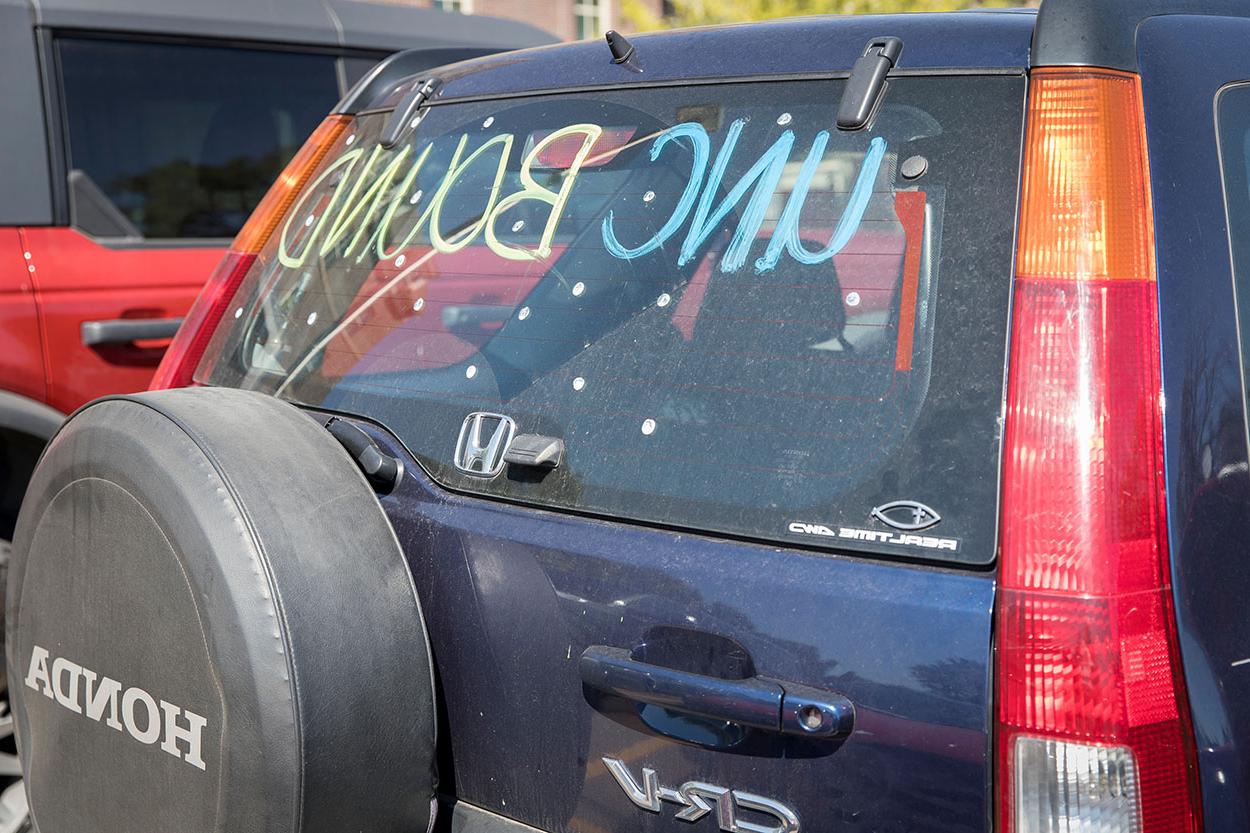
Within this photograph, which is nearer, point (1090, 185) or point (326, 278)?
point (1090, 185)

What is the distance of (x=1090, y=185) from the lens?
1.42m

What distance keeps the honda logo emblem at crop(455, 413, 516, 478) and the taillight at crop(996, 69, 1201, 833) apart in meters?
0.74

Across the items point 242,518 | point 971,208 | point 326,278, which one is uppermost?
point 971,208

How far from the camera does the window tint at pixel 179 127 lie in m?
3.82

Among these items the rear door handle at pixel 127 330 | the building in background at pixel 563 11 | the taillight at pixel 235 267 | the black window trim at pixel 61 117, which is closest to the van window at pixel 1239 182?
the taillight at pixel 235 267

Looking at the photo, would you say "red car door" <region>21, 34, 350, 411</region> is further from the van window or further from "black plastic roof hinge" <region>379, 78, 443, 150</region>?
the van window

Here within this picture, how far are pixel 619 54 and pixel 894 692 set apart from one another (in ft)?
3.72

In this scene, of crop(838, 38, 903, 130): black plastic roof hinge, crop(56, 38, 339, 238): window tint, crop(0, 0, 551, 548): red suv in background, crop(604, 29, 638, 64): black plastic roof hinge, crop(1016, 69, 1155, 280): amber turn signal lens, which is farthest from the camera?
crop(56, 38, 339, 238): window tint

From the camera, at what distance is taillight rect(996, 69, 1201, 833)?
1289 millimetres

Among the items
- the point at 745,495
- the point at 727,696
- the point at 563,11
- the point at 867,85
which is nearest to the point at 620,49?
the point at 867,85

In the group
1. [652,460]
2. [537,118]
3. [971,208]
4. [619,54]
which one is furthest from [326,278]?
[971,208]

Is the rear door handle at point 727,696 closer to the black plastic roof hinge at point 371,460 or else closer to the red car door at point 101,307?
the black plastic roof hinge at point 371,460

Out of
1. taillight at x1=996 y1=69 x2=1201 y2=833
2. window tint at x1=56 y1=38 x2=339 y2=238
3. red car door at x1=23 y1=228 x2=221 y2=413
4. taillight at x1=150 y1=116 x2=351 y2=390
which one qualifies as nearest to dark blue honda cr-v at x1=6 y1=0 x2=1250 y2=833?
taillight at x1=996 y1=69 x2=1201 y2=833

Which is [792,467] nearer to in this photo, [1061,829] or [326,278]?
[1061,829]
